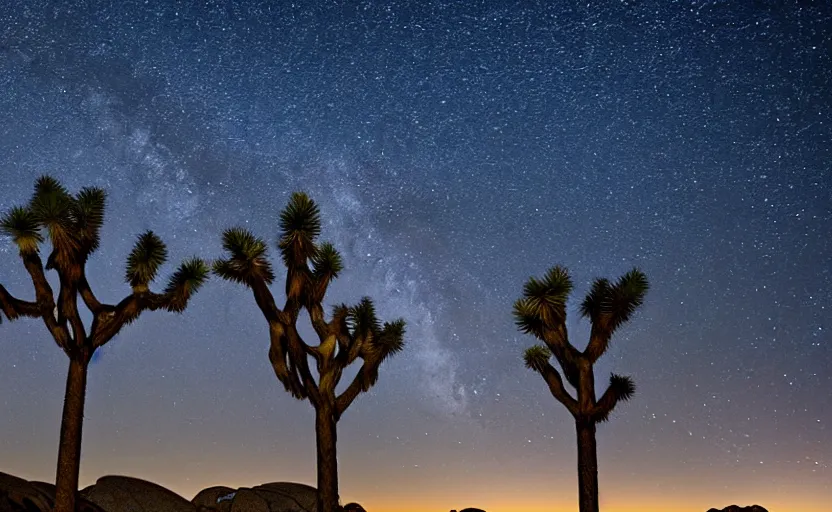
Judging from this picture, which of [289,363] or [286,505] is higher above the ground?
[289,363]

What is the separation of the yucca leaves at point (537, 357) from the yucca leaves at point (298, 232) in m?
5.06

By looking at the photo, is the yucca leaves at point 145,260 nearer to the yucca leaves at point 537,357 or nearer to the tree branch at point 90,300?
the tree branch at point 90,300

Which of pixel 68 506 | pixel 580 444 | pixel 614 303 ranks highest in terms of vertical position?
pixel 614 303

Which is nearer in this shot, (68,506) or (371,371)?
(68,506)

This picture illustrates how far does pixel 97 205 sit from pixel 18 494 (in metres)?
6.12

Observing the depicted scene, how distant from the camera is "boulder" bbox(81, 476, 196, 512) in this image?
66.1 feet

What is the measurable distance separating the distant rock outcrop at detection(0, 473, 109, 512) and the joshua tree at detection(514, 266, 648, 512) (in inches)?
401

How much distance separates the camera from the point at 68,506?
15773 millimetres

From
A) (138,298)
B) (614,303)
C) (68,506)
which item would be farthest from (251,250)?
(614,303)

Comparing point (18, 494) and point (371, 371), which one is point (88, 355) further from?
point (371, 371)

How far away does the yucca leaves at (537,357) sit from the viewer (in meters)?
16.8

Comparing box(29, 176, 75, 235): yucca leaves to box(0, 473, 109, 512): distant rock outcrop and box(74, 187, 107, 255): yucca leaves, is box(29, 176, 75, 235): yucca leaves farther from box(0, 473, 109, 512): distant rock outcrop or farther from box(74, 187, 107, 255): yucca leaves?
box(0, 473, 109, 512): distant rock outcrop

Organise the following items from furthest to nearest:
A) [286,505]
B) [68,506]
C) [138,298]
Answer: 1. [286,505]
2. [138,298]
3. [68,506]

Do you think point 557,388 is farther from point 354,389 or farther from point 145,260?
point 145,260
